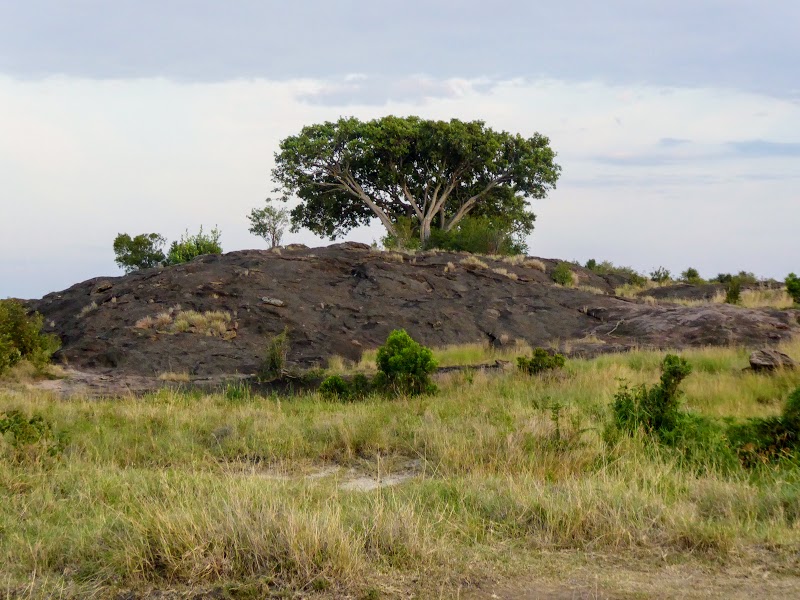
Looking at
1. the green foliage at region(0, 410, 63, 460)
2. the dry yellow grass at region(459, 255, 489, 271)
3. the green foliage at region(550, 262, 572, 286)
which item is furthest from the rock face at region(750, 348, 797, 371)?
the green foliage at region(550, 262, 572, 286)

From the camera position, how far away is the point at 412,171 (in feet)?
147

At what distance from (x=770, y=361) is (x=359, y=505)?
10.6 metres

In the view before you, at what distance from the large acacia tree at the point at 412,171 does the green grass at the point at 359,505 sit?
32.0 m

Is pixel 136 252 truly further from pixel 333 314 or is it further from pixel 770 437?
pixel 770 437

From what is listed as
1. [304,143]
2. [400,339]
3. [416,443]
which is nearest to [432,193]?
[304,143]

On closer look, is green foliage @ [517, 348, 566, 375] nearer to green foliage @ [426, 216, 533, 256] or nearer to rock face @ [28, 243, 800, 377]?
rock face @ [28, 243, 800, 377]

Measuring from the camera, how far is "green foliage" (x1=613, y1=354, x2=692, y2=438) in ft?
32.0

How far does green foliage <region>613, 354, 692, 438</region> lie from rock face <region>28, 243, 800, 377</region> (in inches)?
373

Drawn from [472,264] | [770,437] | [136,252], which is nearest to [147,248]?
[136,252]

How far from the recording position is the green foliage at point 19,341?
17.4 meters

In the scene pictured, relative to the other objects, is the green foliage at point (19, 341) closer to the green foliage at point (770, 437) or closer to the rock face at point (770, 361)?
the green foliage at point (770, 437)

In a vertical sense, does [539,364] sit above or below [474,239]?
below

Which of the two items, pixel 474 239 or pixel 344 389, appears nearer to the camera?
→ pixel 344 389

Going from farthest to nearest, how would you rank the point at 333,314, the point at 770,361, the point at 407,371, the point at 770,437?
the point at 333,314 → the point at 407,371 → the point at 770,361 → the point at 770,437
